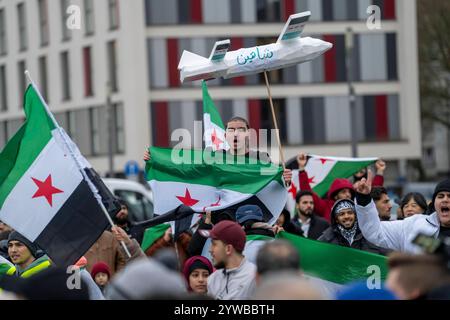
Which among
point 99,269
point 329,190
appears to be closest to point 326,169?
A: point 329,190

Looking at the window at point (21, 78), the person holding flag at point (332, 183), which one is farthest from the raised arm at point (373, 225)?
the window at point (21, 78)

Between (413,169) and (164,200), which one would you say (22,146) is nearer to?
(164,200)

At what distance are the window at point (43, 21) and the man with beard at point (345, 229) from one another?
43.0 meters

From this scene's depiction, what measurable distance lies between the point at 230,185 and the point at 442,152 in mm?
65282

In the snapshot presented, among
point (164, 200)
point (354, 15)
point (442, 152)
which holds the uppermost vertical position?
point (354, 15)

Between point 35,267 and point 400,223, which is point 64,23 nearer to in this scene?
point 35,267

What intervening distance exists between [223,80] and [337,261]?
130 feet

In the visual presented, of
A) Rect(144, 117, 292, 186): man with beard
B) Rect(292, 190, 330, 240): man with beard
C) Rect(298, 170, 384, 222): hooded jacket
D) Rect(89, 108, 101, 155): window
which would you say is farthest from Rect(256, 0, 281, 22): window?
Rect(144, 117, 292, 186): man with beard

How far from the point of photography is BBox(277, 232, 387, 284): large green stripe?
8781 mm

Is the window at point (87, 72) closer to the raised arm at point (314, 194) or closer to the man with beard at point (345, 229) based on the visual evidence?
the raised arm at point (314, 194)

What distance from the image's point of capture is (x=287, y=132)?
5019 centimetres

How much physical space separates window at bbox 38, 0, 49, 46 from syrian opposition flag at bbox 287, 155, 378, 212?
3882 centimetres
